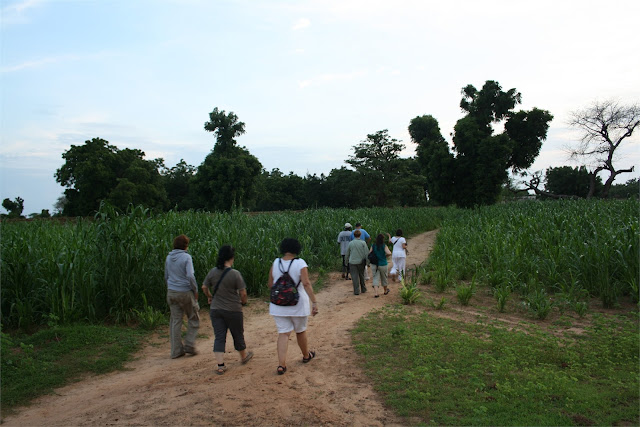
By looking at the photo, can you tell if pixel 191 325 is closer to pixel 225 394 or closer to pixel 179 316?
pixel 179 316

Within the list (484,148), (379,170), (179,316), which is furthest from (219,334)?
(379,170)

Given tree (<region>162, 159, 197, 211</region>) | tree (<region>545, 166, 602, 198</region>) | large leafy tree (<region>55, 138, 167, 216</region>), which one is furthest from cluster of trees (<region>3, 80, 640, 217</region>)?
tree (<region>545, 166, 602, 198</region>)

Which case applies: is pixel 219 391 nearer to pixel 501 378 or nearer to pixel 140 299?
pixel 501 378

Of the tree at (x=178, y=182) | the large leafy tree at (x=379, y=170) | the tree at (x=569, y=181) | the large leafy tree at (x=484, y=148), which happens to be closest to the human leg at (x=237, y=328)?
the large leafy tree at (x=484, y=148)

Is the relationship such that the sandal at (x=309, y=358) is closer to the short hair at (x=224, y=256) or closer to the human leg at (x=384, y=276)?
the short hair at (x=224, y=256)

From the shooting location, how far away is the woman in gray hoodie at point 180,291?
6.08 m

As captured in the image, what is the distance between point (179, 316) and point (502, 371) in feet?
14.9

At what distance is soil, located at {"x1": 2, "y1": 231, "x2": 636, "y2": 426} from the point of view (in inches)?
161

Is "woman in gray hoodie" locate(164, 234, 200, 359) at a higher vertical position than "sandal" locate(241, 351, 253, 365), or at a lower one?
higher

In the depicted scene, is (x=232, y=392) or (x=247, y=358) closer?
(x=232, y=392)

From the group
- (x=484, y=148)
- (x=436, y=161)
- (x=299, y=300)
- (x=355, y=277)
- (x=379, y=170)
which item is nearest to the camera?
(x=299, y=300)

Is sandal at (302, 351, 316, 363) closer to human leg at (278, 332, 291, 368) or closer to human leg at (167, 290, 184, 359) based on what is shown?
human leg at (278, 332, 291, 368)

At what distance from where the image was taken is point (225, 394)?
456cm

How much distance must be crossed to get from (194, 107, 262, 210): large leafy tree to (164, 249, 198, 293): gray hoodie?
30927 mm
